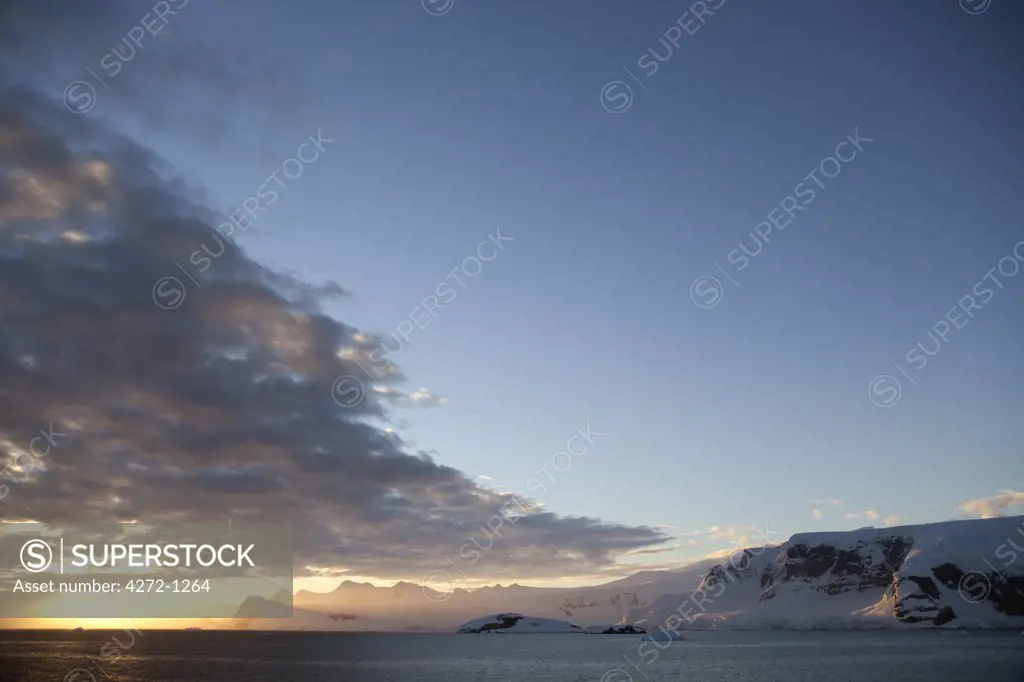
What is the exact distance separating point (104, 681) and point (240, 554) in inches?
1985

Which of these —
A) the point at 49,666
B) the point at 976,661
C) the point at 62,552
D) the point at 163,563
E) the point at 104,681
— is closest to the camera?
the point at 62,552

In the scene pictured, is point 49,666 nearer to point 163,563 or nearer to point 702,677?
point 163,563

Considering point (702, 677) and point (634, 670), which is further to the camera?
point (634, 670)

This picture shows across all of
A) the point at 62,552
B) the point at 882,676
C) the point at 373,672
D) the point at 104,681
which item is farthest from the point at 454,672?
the point at 62,552

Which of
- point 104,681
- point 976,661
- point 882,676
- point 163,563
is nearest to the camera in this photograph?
point 163,563

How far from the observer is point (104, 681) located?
111 meters

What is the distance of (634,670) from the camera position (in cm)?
14425

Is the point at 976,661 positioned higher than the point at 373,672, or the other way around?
the point at 373,672

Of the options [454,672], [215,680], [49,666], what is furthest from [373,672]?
[49,666]

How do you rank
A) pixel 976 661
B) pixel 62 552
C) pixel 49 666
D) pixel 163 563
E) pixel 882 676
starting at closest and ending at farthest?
1. pixel 62 552
2. pixel 163 563
3. pixel 882 676
4. pixel 49 666
5. pixel 976 661

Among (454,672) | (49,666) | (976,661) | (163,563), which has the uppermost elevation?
(163,563)

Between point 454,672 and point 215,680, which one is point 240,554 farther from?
point 454,672

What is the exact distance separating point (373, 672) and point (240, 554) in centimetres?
7054

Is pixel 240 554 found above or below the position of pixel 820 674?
above
